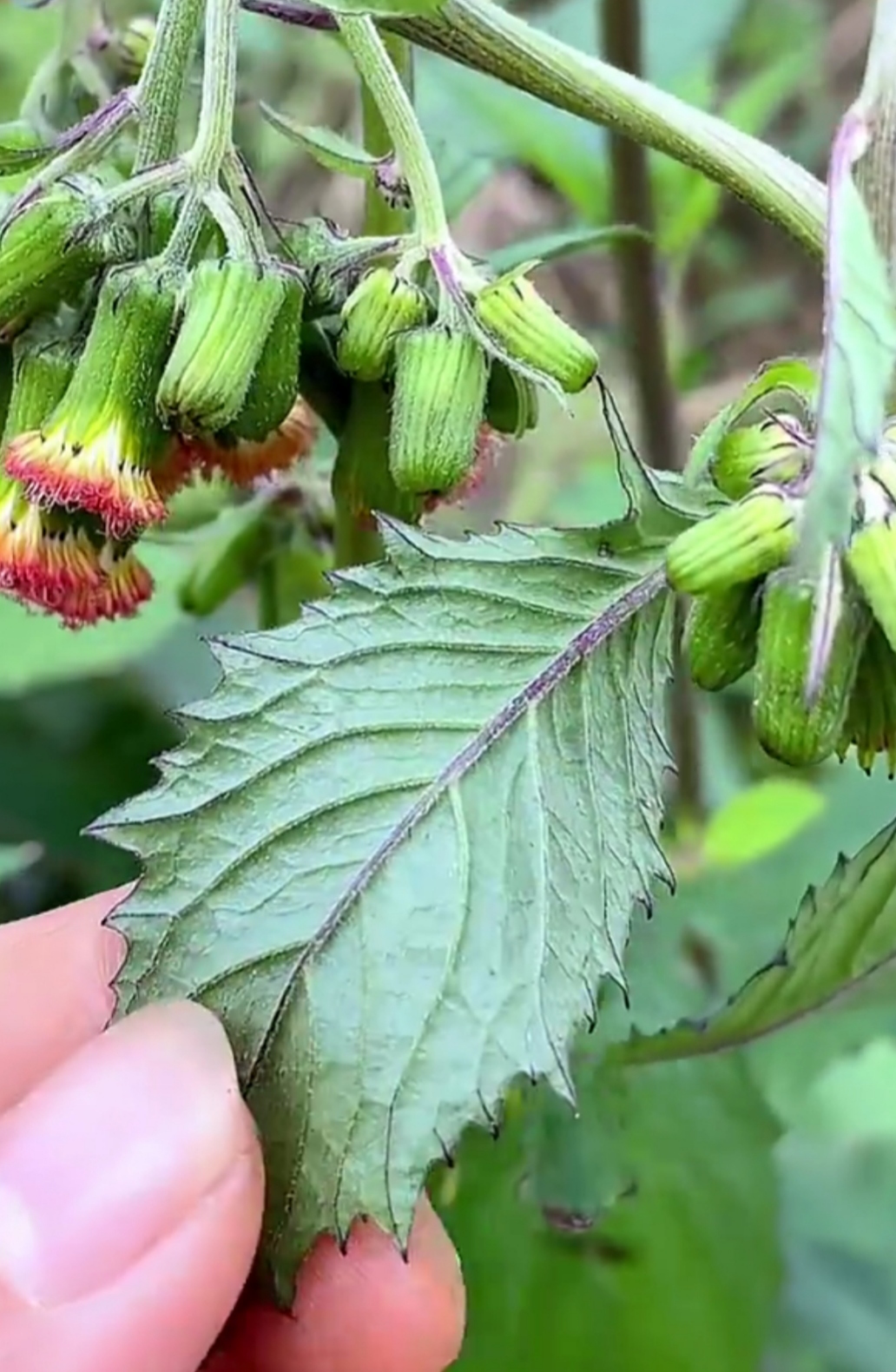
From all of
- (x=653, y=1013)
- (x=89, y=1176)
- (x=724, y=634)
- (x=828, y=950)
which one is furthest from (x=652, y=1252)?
(x=724, y=634)

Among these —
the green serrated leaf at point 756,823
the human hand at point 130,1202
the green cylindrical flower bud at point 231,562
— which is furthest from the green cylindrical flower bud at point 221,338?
the green serrated leaf at point 756,823

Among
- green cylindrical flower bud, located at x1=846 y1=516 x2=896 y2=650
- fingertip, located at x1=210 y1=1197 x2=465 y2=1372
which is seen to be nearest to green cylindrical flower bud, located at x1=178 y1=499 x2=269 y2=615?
fingertip, located at x1=210 y1=1197 x2=465 y2=1372

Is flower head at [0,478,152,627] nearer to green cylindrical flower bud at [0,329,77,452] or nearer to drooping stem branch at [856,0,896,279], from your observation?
green cylindrical flower bud at [0,329,77,452]

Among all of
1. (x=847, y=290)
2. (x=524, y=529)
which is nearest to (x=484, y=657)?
(x=524, y=529)

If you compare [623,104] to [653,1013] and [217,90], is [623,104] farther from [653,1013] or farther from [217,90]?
[653,1013]

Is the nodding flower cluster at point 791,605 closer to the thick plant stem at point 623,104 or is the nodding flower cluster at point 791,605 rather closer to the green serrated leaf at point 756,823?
the thick plant stem at point 623,104
